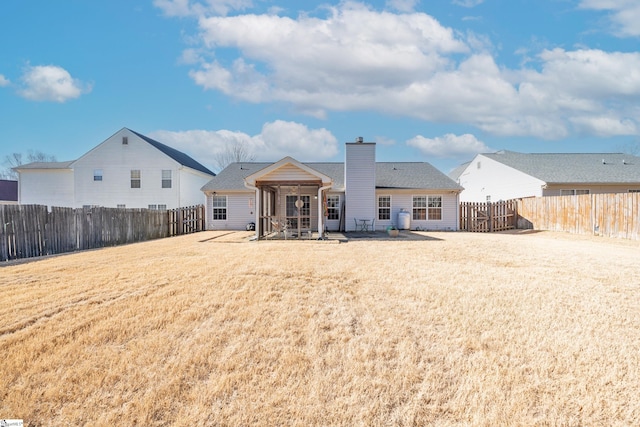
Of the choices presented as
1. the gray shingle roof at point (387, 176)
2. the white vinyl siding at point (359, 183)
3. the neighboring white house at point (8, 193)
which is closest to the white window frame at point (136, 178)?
the gray shingle roof at point (387, 176)

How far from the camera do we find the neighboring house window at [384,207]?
21359 mm

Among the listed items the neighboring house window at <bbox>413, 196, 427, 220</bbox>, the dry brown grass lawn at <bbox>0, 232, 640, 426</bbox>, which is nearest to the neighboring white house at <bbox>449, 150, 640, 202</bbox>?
the neighboring house window at <bbox>413, 196, 427, 220</bbox>

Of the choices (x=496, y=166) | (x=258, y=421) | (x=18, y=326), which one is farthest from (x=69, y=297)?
(x=496, y=166)

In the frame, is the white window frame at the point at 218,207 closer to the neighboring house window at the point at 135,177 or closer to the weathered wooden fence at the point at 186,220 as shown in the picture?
the weathered wooden fence at the point at 186,220

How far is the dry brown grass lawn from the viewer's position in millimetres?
3410

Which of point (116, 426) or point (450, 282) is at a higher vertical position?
point (450, 282)

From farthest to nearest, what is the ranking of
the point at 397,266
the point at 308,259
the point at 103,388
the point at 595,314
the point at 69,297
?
the point at 308,259, the point at 397,266, the point at 69,297, the point at 595,314, the point at 103,388

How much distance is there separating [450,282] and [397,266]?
1.70m

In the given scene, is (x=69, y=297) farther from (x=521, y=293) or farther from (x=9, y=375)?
(x=521, y=293)

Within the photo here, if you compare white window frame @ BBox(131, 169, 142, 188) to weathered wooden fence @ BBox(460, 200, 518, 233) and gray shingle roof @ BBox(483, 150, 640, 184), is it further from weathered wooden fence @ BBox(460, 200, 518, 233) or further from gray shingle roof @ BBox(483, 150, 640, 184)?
gray shingle roof @ BBox(483, 150, 640, 184)

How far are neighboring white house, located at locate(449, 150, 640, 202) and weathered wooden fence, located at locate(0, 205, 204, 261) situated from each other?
24018 mm

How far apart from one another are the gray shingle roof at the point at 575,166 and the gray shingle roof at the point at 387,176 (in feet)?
23.5

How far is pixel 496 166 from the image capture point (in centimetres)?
2767

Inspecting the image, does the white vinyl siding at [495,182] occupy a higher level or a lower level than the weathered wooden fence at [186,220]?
higher
